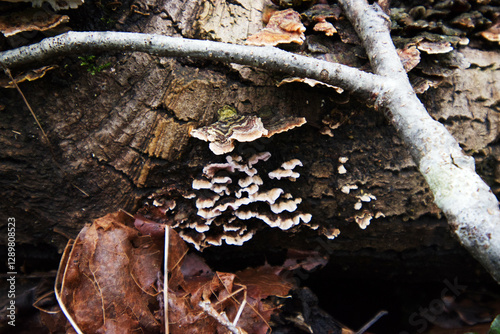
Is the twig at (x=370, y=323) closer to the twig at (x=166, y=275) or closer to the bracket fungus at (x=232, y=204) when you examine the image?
the bracket fungus at (x=232, y=204)

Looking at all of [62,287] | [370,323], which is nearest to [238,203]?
[62,287]

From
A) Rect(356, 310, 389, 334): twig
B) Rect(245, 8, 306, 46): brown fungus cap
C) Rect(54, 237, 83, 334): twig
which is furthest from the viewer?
Rect(356, 310, 389, 334): twig

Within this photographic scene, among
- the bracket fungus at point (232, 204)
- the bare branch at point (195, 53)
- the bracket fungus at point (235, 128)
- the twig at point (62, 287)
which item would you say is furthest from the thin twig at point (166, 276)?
the bare branch at point (195, 53)

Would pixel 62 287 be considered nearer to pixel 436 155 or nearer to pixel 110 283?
pixel 110 283

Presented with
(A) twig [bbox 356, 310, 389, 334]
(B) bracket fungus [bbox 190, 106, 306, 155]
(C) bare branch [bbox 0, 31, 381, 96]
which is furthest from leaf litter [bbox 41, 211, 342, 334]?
(C) bare branch [bbox 0, 31, 381, 96]

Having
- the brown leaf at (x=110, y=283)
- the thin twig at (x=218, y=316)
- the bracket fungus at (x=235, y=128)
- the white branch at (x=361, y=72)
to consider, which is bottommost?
the thin twig at (x=218, y=316)

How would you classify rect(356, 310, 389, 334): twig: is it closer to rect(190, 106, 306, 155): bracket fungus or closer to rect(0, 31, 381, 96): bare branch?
rect(190, 106, 306, 155): bracket fungus
